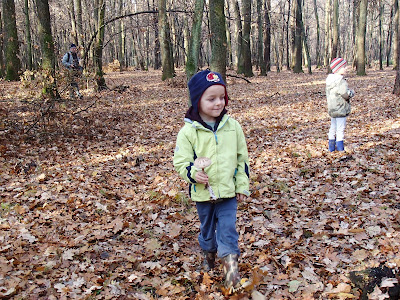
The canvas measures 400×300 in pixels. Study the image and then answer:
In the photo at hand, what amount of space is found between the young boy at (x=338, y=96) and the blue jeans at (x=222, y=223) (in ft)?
15.3

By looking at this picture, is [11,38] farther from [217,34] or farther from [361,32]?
[361,32]

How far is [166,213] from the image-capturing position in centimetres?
529

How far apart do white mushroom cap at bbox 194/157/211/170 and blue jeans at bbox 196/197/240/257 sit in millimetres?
522

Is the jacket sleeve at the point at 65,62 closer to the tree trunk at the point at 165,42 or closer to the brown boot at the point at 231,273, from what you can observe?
the tree trunk at the point at 165,42

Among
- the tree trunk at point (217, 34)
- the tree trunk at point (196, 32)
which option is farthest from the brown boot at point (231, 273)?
the tree trunk at point (217, 34)

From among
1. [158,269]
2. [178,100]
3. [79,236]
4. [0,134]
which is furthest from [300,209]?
[178,100]

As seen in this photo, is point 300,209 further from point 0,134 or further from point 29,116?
point 29,116

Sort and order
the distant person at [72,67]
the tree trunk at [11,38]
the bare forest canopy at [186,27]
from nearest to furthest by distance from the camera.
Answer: the distant person at [72,67]
the tree trunk at [11,38]
the bare forest canopy at [186,27]

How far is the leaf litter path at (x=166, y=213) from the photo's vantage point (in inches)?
139

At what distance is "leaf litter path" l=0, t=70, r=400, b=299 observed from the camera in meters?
3.54

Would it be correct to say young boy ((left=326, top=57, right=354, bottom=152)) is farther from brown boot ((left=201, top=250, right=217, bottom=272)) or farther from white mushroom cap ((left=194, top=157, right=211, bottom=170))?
white mushroom cap ((left=194, top=157, right=211, bottom=170))

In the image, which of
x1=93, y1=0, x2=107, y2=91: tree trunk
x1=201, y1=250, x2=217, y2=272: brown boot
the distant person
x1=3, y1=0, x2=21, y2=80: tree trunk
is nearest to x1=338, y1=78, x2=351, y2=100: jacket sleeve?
x1=201, y1=250, x2=217, y2=272: brown boot

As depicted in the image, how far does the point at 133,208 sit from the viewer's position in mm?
5398

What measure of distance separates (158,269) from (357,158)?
4.85 m
